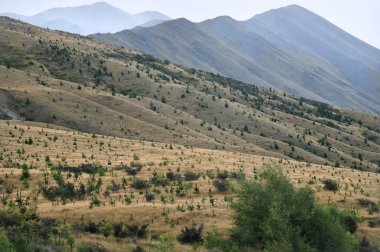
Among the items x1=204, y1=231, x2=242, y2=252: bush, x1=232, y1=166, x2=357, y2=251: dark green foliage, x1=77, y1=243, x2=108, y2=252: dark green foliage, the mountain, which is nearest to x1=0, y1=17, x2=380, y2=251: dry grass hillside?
the mountain

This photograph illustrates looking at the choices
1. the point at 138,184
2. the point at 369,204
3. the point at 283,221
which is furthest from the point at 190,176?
the point at 283,221

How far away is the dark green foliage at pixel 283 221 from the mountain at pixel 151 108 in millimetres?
45304

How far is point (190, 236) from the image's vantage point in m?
26.5

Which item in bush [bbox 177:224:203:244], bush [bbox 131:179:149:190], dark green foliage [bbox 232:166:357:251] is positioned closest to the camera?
dark green foliage [bbox 232:166:357:251]

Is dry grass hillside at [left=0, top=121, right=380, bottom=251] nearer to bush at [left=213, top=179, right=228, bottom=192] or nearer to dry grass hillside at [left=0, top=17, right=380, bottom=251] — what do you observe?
dry grass hillside at [left=0, top=17, right=380, bottom=251]

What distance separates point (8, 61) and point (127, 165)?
77.1 meters

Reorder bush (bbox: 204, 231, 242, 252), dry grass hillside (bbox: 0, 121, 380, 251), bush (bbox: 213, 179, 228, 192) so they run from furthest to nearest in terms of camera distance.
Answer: bush (bbox: 213, 179, 228, 192) → dry grass hillside (bbox: 0, 121, 380, 251) → bush (bbox: 204, 231, 242, 252)

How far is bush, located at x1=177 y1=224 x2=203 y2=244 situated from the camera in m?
26.4

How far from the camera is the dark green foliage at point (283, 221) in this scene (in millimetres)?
24125

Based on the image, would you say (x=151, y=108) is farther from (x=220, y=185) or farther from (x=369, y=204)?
(x=369, y=204)

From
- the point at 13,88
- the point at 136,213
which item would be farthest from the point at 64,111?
the point at 136,213

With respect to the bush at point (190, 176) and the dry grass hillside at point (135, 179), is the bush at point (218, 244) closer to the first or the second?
the dry grass hillside at point (135, 179)

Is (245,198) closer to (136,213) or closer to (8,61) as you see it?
(136,213)

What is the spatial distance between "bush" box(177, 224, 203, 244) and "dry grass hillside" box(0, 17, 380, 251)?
110 cm
